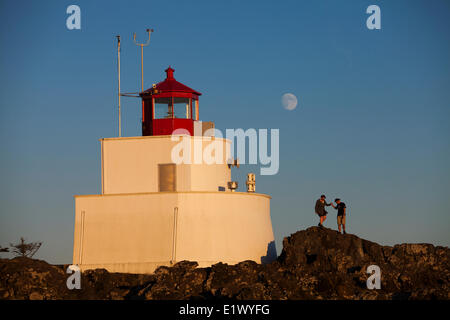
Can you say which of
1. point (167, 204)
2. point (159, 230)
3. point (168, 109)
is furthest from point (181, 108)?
point (159, 230)

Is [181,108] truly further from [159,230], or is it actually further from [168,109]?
[159,230]

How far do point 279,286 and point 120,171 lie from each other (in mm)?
6640

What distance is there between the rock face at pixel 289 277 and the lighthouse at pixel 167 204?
0.89m

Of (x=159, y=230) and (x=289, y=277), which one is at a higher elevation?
(x=159, y=230)

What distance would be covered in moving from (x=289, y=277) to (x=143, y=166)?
5945 mm

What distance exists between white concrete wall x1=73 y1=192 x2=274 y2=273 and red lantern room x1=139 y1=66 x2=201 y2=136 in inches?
100

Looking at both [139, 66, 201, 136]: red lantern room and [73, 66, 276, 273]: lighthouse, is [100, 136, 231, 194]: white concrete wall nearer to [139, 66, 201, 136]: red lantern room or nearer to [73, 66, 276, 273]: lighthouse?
[73, 66, 276, 273]: lighthouse

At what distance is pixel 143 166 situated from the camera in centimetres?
5044

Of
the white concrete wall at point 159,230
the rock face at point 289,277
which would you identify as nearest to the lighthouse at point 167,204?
the white concrete wall at point 159,230

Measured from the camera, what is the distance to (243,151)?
52000mm
